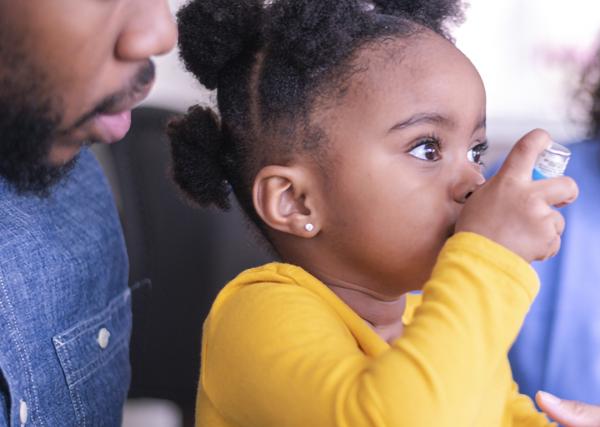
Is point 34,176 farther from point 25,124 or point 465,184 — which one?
point 465,184

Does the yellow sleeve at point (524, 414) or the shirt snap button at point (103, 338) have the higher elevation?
the shirt snap button at point (103, 338)

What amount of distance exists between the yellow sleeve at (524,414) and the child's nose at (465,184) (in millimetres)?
287

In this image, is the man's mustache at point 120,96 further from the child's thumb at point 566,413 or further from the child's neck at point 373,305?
the child's thumb at point 566,413

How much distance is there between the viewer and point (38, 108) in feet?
2.55

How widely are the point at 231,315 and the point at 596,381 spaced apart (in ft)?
2.22

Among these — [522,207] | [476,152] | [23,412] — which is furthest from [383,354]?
[23,412]

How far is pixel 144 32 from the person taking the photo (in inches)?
30.8

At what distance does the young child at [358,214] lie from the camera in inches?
30.0

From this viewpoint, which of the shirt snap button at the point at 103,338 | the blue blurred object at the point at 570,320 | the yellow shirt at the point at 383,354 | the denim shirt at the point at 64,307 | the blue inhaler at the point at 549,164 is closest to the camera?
the yellow shirt at the point at 383,354

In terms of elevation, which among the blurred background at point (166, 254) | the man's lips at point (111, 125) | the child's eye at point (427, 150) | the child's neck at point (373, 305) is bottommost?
the blurred background at point (166, 254)

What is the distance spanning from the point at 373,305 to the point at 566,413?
0.81 feet

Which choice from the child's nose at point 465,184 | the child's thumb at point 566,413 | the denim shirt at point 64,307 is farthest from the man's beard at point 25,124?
the child's thumb at point 566,413

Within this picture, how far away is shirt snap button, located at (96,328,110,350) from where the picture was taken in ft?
3.61

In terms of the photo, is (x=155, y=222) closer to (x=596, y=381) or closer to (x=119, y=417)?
(x=119, y=417)
